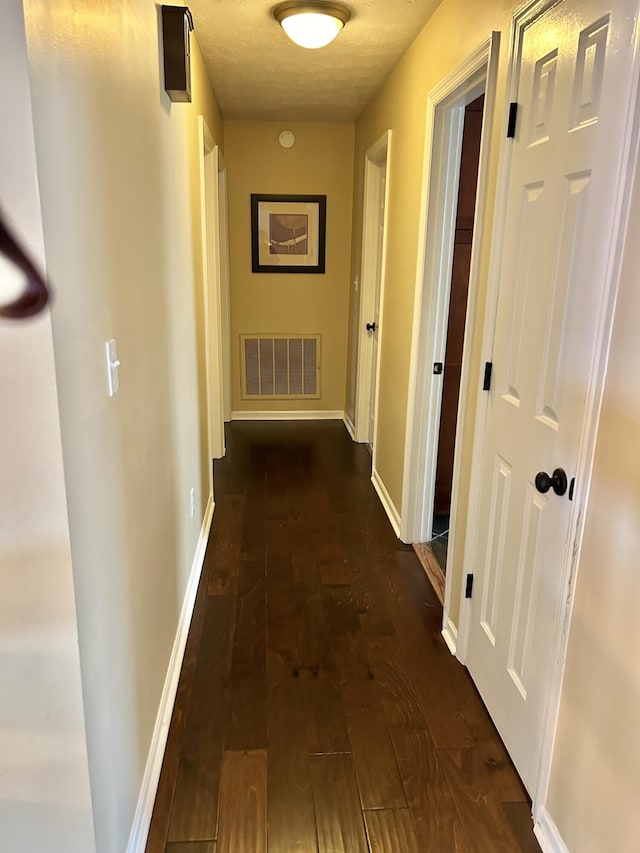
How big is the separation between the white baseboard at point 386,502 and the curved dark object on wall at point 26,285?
253 cm

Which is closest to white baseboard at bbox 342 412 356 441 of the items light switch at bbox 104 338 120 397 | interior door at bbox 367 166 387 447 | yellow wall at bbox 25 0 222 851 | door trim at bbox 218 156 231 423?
interior door at bbox 367 166 387 447

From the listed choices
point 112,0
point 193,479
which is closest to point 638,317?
point 112,0

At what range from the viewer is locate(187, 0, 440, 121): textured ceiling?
8.21 ft

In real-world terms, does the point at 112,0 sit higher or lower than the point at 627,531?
higher

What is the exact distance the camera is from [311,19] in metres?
2.43

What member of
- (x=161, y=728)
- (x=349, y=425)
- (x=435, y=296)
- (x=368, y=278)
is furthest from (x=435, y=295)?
(x=349, y=425)

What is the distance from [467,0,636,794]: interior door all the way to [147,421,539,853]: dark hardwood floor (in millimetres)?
174

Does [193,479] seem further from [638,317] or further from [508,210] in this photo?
[638,317]

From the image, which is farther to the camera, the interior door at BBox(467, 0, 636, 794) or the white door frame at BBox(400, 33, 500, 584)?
the white door frame at BBox(400, 33, 500, 584)

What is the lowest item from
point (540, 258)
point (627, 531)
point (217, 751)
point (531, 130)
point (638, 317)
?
point (217, 751)

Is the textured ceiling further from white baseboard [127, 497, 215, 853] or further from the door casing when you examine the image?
white baseboard [127, 497, 215, 853]

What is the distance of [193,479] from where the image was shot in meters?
2.68

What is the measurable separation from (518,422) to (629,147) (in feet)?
2.49

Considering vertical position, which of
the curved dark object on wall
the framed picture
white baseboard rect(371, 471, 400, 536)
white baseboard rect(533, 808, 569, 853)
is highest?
the framed picture
